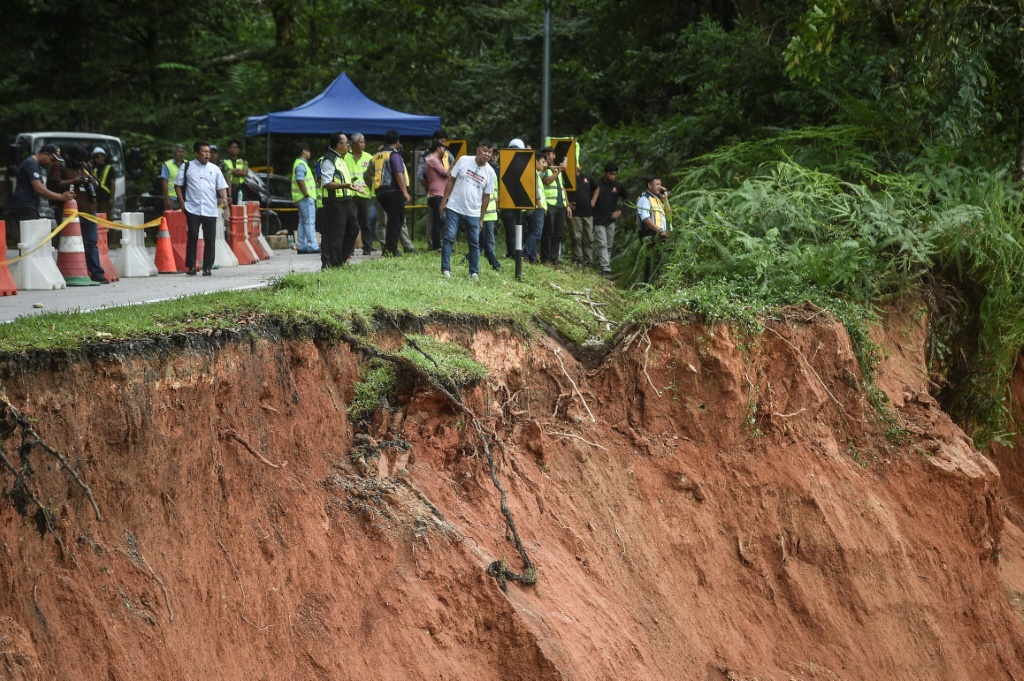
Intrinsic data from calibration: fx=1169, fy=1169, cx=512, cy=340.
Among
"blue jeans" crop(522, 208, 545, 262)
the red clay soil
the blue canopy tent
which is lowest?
the red clay soil

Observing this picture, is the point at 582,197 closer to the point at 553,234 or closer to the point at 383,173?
the point at 553,234

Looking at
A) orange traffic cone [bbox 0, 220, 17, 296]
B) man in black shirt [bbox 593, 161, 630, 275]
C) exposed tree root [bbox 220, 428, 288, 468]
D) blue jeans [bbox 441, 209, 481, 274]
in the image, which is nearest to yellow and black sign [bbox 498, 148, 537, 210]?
blue jeans [bbox 441, 209, 481, 274]

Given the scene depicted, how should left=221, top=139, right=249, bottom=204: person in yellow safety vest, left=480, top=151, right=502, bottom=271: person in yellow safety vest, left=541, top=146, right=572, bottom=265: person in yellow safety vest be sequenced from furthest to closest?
1. left=221, top=139, right=249, bottom=204: person in yellow safety vest
2. left=541, top=146, right=572, bottom=265: person in yellow safety vest
3. left=480, top=151, right=502, bottom=271: person in yellow safety vest

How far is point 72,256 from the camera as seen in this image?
1459cm

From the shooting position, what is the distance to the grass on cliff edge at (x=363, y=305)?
7.65 m

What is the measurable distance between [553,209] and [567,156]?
857mm

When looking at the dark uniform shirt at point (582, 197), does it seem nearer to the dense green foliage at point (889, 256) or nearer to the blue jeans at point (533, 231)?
the blue jeans at point (533, 231)

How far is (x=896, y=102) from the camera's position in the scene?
15.8 meters

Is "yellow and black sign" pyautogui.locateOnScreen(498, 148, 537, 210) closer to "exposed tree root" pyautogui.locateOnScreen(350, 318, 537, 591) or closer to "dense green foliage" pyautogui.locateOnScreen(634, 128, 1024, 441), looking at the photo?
"dense green foliage" pyautogui.locateOnScreen(634, 128, 1024, 441)

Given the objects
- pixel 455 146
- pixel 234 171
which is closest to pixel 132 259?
pixel 455 146

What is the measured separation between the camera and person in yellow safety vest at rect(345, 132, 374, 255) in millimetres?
14796

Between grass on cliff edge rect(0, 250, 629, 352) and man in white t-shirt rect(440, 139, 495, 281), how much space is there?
246 mm

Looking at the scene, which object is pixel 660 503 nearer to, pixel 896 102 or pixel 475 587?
pixel 475 587

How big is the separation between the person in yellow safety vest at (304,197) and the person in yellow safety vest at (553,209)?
5472 mm
